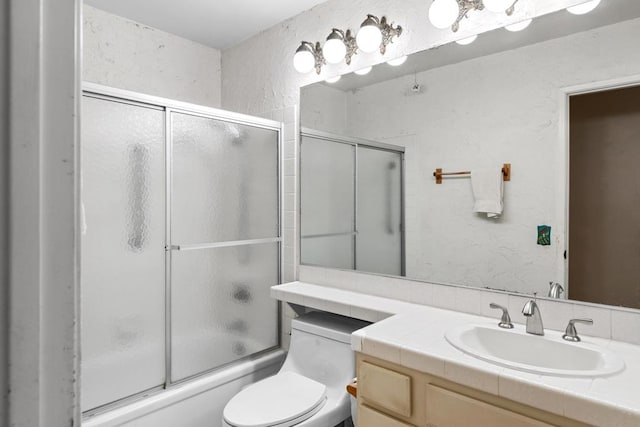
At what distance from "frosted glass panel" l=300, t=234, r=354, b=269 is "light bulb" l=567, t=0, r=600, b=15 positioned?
1381mm

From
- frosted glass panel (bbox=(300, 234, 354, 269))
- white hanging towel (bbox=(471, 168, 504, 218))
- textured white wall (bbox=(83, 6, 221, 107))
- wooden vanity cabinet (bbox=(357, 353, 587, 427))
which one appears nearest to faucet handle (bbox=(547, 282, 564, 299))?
white hanging towel (bbox=(471, 168, 504, 218))

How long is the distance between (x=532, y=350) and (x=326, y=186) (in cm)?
132

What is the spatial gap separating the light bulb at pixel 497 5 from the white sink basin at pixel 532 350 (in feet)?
4.05

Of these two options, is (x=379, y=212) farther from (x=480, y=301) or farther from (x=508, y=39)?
(x=508, y=39)

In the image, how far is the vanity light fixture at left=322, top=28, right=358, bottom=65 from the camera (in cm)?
204

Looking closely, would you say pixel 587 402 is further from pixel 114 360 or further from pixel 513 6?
pixel 114 360

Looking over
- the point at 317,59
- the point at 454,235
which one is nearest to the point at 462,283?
the point at 454,235

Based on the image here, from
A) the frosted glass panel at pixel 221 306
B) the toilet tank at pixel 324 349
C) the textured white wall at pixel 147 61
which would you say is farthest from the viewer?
the textured white wall at pixel 147 61

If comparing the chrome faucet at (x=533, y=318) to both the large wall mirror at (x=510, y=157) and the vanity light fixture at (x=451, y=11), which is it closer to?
the large wall mirror at (x=510, y=157)

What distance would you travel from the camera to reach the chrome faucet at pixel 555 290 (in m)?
1.44

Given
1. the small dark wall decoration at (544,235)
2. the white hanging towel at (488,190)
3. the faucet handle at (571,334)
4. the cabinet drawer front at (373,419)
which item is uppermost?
the white hanging towel at (488,190)

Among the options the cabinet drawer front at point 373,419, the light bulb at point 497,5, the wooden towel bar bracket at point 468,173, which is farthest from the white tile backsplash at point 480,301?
the light bulb at point 497,5
